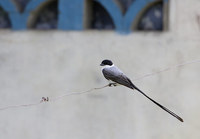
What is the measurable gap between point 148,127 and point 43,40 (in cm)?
140

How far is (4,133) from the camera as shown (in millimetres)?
6801

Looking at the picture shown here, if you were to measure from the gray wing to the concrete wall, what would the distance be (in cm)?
93

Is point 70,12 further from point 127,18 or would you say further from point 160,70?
point 160,70

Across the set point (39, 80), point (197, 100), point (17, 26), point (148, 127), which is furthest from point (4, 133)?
point (197, 100)

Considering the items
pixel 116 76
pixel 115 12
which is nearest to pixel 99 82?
pixel 115 12

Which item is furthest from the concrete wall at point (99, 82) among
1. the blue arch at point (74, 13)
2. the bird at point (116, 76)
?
the bird at point (116, 76)

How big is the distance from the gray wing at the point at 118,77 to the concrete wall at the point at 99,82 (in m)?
0.93

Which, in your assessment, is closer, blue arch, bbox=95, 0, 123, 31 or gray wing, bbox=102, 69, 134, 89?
Answer: gray wing, bbox=102, 69, 134, 89

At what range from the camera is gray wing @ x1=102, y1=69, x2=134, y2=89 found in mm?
5145

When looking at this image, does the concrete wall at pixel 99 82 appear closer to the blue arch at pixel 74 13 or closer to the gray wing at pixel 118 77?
the blue arch at pixel 74 13

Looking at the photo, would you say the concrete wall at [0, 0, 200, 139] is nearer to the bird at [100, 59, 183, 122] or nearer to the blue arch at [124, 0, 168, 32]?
the blue arch at [124, 0, 168, 32]

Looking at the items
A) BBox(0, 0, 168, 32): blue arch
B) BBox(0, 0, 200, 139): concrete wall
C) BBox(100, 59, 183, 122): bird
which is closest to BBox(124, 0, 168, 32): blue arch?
BBox(0, 0, 168, 32): blue arch

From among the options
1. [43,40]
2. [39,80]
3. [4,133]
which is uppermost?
[43,40]

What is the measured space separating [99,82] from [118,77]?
1230mm
